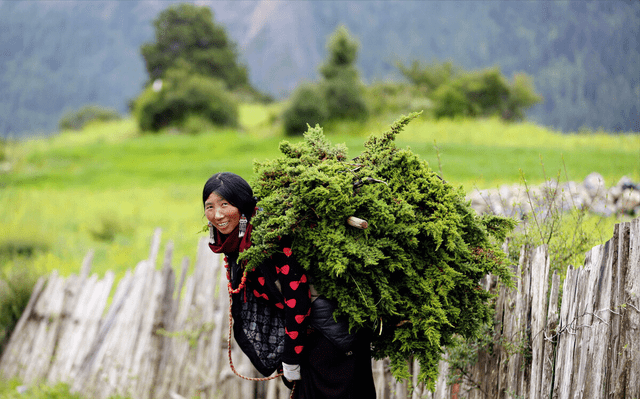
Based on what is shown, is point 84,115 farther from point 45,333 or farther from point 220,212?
point 220,212

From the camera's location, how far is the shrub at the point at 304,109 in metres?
15.0

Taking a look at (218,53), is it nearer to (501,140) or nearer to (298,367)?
(501,140)

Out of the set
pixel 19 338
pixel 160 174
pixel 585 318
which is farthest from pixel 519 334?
pixel 160 174

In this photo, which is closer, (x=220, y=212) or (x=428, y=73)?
(x=220, y=212)

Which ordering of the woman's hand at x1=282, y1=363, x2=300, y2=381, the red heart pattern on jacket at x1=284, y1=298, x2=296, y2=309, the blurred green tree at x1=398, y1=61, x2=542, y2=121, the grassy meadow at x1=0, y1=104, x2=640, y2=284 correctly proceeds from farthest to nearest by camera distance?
the blurred green tree at x1=398, y1=61, x2=542, y2=121 → the grassy meadow at x1=0, y1=104, x2=640, y2=284 → the woman's hand at x1=282, y1=363, x2=300, y2=381 → the red heart pattern on jacket at x1=284, y1=298, x2=296, y2=309

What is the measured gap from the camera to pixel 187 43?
25.0 m

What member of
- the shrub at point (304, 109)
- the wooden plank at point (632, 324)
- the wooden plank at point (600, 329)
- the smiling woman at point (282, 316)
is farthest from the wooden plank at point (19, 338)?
the shrub at point (304, 109)

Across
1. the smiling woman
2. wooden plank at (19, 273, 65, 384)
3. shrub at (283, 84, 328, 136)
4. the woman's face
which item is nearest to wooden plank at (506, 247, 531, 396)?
the smiling woman

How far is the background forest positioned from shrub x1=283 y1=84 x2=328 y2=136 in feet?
6.35

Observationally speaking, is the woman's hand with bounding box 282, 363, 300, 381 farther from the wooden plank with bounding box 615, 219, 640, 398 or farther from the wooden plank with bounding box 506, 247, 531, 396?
the wooden plank with bounding box 615, 219, 640, 398

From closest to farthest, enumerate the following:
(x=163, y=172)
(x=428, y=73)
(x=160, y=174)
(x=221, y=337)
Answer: (x=221, y=337) → (x=160, y=174) → (x=163, y=172) → (x=428, y=73)

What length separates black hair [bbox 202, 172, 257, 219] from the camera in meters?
2.21

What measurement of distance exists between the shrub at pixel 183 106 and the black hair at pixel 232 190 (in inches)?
683

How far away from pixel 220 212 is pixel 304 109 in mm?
13144
